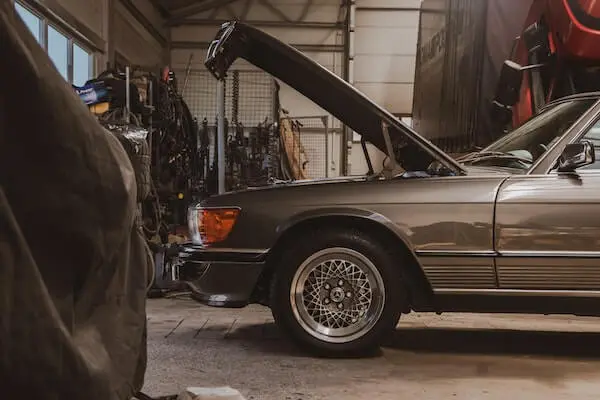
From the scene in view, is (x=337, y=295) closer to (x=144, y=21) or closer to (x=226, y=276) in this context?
(x=226, y=276)

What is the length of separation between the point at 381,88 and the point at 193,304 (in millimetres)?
12734

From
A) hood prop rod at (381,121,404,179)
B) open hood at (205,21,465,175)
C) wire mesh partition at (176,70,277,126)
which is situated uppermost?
wire mesh partition at (176,70,277,126)

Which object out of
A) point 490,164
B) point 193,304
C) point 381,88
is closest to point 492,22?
point 490,164

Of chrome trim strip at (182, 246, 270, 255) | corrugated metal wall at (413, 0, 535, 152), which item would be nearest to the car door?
chrome trim strip at (182, 246, 270, 255)

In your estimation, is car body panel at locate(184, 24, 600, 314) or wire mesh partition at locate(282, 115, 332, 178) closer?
car body panel at locate(184, 24, 600, 314)

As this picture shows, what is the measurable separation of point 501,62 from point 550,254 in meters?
3.26

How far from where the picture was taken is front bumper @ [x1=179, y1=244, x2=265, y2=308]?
4.19 metres

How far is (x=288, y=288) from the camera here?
4156 millimetres

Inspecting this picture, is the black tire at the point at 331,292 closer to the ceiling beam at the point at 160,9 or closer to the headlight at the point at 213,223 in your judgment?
the headlight at the point at 213,223

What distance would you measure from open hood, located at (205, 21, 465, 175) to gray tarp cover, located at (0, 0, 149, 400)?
3.07m

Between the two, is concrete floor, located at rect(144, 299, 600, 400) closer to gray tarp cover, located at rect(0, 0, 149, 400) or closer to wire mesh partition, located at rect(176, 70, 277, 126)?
gray tarp cover, located at rect(0, 0, 149, 400)

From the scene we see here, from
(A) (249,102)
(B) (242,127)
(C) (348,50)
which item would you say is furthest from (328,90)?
(C) (348,50)

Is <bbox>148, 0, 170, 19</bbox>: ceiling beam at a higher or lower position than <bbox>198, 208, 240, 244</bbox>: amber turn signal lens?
higher

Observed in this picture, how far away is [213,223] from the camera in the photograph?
433 centimetres
